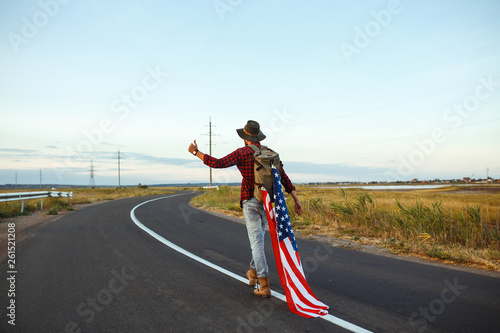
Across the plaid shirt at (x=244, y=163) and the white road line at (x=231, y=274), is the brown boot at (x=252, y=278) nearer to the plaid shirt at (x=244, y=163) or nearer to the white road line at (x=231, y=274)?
the white road line at (x=231, y=274)

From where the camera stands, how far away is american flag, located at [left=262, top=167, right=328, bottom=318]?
13.2ft

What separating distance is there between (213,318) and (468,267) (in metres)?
5.07

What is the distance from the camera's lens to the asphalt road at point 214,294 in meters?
3.58

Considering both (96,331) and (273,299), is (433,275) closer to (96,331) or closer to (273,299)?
(273,299)

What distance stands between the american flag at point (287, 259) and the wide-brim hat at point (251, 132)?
0.59m

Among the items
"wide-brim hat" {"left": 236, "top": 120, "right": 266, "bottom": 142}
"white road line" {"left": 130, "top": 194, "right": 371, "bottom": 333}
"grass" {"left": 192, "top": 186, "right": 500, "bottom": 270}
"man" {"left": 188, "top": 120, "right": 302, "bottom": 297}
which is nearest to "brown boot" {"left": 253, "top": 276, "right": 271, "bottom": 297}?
"man" {"left": 188, "top": 120, "right": 302, "bottom": 297}

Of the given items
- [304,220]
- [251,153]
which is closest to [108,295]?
[251,153]

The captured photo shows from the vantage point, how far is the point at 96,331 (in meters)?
3.44

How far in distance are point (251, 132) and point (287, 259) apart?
1.88 meters

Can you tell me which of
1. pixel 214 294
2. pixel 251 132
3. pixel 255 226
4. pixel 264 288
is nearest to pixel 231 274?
pixel 214 294

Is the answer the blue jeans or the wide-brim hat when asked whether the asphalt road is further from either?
the wide-brim hat

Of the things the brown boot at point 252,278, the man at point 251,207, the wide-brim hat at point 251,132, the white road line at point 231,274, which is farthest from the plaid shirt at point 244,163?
the white road line at point 231,274

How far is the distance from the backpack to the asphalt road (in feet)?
4.96

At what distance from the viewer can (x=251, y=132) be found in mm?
4699
